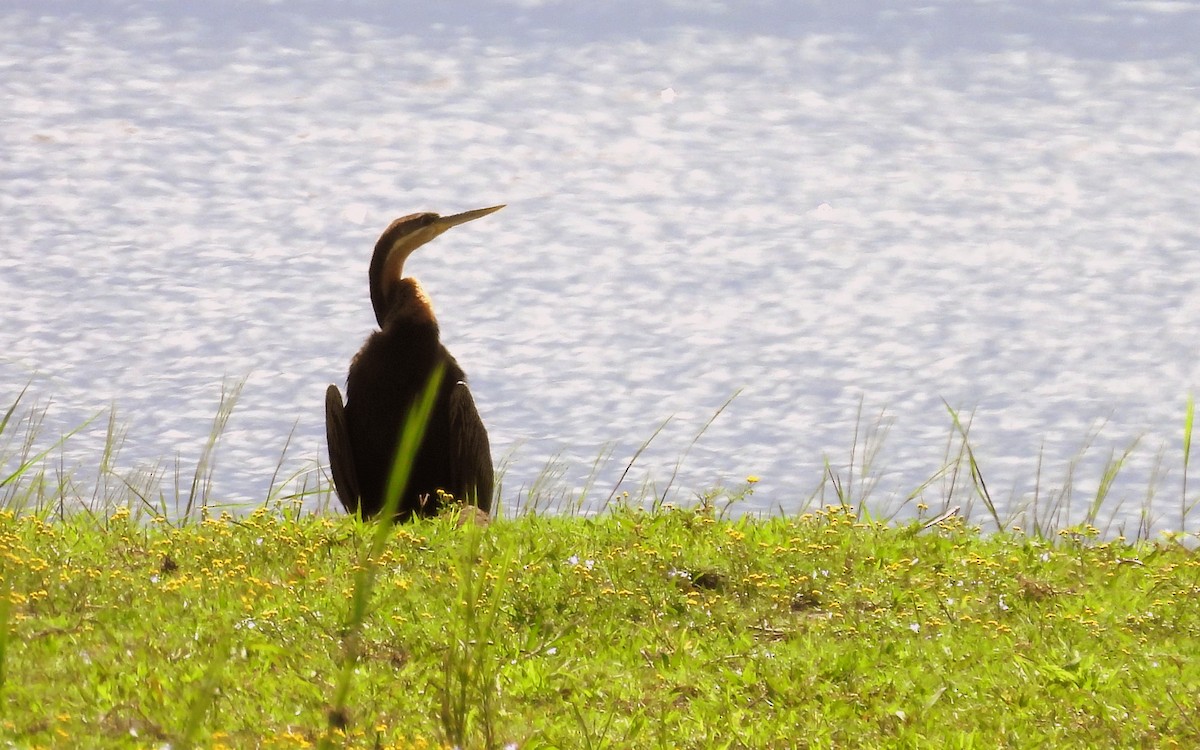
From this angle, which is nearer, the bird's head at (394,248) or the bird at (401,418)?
the bird at (401,418)

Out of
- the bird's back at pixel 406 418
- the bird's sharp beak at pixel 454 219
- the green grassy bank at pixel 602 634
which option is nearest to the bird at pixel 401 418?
the bird's back at pixel 406 418

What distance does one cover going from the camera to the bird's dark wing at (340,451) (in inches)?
277

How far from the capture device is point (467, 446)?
281 inches

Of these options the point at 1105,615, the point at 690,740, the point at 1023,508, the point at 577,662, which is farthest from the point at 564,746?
the point at 1023,508

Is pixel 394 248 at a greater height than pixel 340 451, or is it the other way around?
pixel 394 248

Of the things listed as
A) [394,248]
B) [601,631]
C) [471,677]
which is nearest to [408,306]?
[394,248]

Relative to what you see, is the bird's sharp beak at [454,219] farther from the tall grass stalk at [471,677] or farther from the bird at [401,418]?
the tall grass stalk at [471,677]

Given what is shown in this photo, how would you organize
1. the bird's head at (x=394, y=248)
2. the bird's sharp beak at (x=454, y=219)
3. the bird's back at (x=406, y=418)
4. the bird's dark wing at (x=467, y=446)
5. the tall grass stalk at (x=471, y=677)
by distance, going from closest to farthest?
the tall grass stalk at (x=471, y=677) → the bird's back at (x=406, y=418) → the bird's dark wing at (x=467, y=446) → the bird's head at (x=394, y=248) → the bird's sharp beak at (x=454, y=219)

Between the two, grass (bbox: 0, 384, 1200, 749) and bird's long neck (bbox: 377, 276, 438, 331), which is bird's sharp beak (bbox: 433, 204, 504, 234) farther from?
grass (bbox: 0, 384, 1200, 749)

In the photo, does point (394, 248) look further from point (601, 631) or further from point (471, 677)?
point (471, 677)

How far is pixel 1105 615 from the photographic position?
575 centimetres

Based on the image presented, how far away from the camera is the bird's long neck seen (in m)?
7.05

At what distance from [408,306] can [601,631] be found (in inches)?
89.8

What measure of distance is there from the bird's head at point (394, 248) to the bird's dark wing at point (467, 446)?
0.61m
